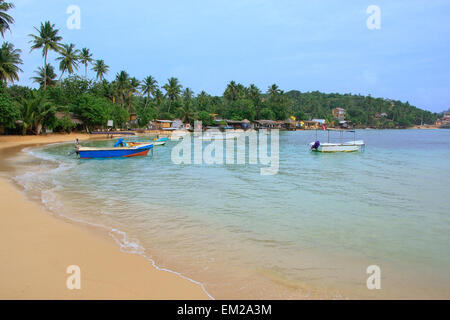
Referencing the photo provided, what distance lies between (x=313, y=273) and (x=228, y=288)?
1491 millimetres

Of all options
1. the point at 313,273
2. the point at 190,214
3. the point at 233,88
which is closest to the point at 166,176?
the point at 190,214

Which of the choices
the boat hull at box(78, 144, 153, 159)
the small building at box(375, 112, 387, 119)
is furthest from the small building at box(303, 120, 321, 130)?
the boat hull at box(78, 144, 153, 159)

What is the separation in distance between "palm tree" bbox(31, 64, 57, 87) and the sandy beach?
147ft

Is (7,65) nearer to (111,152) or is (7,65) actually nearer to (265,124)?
(111,152)

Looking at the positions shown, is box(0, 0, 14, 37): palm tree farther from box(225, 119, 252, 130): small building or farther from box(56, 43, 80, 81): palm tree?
box(225, 119, 252, 130): small building

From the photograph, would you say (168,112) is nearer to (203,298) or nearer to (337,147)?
(337,147)

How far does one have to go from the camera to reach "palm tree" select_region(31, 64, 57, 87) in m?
45.4

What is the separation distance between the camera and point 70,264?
502 cm

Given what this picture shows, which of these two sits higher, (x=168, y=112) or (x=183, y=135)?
(x=168, y=112)

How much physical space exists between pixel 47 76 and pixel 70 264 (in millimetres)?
48837

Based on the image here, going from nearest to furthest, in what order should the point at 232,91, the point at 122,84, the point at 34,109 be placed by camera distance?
the point at 34,109
the point at 122,84
the point at 232,91

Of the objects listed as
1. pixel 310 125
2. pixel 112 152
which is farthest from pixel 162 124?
pixel 310 125

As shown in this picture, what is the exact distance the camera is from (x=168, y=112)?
65812 mm
